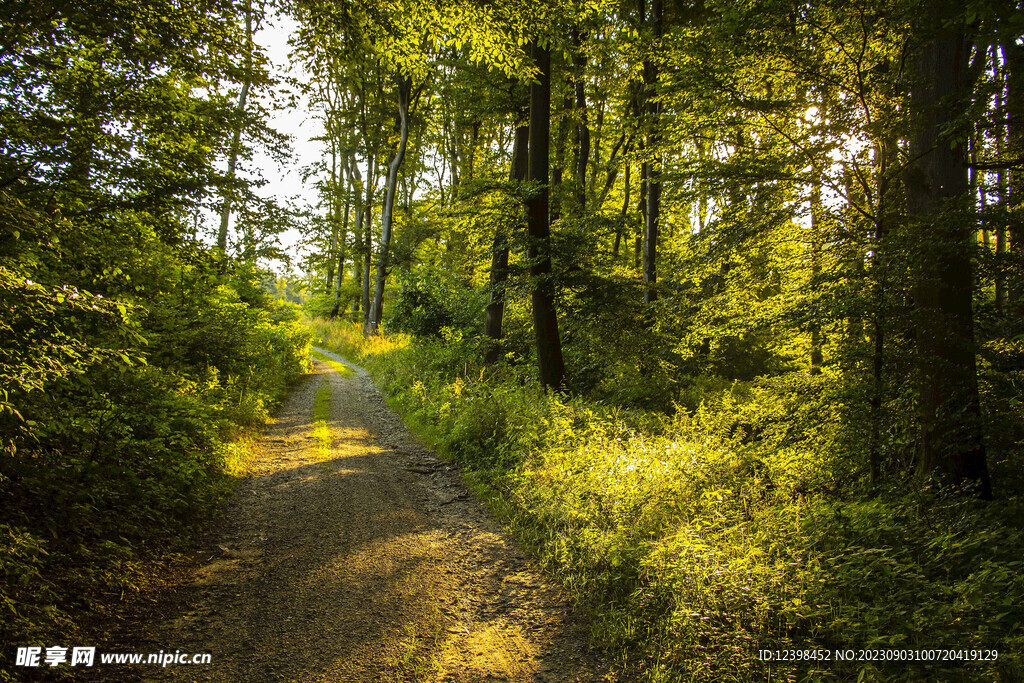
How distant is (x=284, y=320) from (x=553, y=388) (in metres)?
13.3

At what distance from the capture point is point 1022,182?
17.4 ft

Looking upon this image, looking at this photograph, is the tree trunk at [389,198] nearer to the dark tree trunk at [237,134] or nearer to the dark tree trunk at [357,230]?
the dark tree trunk at [357,230]

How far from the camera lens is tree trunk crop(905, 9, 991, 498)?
17.4 ft

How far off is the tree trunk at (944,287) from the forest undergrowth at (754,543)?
2.24 ft

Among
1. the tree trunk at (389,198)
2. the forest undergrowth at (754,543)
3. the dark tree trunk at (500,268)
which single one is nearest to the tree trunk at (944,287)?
the forest undergrowth at (754,543)

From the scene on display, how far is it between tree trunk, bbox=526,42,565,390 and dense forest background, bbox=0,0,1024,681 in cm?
6

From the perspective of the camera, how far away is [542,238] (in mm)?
9578

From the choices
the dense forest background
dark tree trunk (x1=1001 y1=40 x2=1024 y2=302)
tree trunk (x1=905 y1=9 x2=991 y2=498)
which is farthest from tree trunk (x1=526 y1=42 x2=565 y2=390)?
dark tree trunk (x1=1001 y1=40 x2=1024 y2=302)

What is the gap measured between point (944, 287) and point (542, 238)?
626 cm

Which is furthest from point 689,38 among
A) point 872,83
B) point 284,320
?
point 284,320

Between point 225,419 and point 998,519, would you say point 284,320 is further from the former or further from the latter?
point 998,519

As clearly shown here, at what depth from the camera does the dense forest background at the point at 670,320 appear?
3648mm

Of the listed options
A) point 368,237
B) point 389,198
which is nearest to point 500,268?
point 389,198

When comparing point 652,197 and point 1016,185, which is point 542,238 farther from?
point 1016,185
